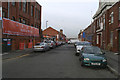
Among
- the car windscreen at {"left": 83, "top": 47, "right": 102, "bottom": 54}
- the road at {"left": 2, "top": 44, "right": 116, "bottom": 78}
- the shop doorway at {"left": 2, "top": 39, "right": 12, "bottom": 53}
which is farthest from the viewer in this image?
the shop doorway at {"left": 2, "top": 39, "right": 12, "bottom": 53}

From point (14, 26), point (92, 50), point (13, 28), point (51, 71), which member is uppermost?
point (14, 26)

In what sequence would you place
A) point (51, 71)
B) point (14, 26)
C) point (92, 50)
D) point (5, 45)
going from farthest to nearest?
point (14, 26) < point (5, 45) < point (92, 50) < point (51, 71)

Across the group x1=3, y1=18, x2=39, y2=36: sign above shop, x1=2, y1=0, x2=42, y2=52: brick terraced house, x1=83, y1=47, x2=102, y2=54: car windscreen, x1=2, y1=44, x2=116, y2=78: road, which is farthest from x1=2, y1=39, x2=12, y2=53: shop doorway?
x1=83, y1=47, x2=102, y2=54: car windscreen

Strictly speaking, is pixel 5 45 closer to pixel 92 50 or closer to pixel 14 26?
pixel 14 26

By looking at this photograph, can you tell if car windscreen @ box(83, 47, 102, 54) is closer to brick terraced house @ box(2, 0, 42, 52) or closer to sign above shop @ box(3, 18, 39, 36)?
brick terraced house @ box(2, 0, 42, 52)

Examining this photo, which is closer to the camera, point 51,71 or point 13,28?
point 51,71

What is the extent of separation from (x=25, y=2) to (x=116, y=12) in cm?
1812

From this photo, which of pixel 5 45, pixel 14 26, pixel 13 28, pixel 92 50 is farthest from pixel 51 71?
pixel 14 26

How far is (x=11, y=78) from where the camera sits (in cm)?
564

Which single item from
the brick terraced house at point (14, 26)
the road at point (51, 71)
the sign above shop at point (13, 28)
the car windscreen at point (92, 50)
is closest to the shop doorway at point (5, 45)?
the brick terraced house at point (14, 26)

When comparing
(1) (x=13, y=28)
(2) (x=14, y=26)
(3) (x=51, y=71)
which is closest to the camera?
(3) (x=51, y=71)

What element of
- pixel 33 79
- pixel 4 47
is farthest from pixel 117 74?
pixel 4 47

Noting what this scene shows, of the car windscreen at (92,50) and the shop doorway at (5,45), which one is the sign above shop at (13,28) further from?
the car windscreen at (92,50)

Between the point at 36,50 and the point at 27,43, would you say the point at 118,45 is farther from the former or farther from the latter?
the point at 27,43
